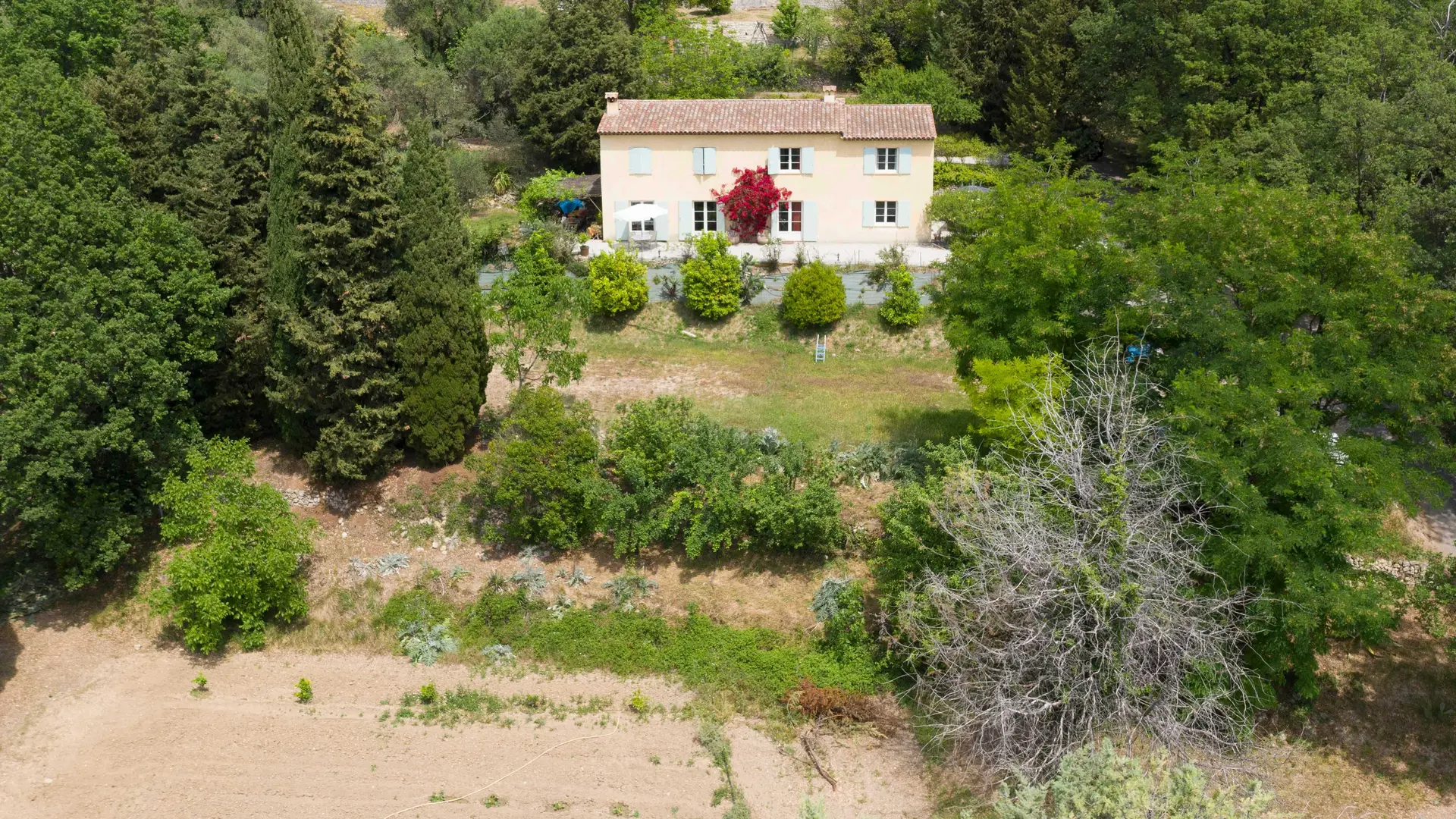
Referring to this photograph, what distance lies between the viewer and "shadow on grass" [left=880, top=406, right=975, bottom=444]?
27.7m

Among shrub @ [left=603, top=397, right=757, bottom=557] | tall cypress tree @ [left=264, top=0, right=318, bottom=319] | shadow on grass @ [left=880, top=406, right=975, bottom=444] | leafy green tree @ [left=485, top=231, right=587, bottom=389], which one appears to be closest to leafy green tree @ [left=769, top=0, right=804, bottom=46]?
leafy green tree @ [left=485, top=231, right=587, bottom=389]

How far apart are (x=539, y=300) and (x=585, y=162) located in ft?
57.8

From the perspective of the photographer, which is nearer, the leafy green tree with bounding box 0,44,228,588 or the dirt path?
the dirt path

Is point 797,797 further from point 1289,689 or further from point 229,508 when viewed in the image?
point 229,508

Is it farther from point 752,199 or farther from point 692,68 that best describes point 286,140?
point 692,68

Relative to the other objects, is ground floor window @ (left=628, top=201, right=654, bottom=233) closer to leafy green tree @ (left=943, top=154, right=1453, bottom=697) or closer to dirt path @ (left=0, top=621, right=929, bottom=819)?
leafy green tree @ (left=943, top=154, right=1453, bottom=697)

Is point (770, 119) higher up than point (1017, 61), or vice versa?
point (1017, 61)

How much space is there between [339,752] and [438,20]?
139 feet

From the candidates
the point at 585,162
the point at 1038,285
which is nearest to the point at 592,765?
the point at 1038,285

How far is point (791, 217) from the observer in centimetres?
3731

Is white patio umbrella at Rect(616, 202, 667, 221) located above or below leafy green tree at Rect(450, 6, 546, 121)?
below

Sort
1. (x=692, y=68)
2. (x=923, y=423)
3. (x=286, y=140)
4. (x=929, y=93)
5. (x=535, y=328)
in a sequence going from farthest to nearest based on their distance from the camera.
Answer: (x=692, y=68)
(x=929, y=93)
(x=923, y=423)
(x=535, y=328)
(x=286, y=140)

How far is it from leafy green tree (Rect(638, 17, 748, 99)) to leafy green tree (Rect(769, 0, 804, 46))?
313 inches

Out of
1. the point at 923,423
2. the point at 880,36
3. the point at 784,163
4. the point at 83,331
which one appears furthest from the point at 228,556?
the point at 880,36
